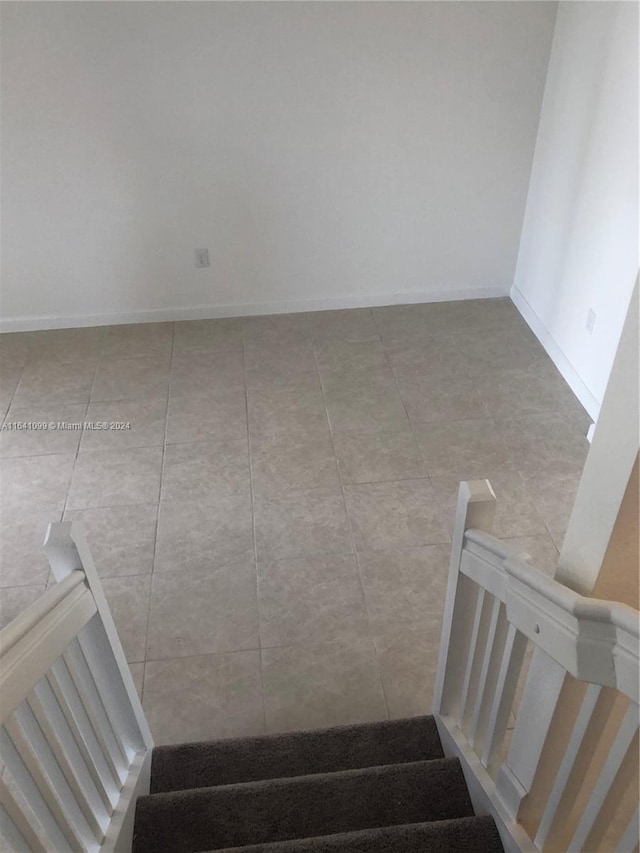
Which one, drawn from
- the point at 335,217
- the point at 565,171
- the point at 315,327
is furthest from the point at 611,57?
the point at 315,327

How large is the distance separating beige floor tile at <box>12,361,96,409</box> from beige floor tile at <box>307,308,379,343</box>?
1294 mm

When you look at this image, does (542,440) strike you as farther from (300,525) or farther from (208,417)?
(208,417)

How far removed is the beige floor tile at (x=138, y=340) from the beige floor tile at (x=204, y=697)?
203 cm

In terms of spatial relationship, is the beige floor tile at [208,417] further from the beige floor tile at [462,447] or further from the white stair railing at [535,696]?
the white stair railing at [535,696]

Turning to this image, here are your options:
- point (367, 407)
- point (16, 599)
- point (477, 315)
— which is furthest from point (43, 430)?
point (477, 315)

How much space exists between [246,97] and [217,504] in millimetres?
2068

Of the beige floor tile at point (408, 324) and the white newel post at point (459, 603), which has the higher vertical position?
the white newel post at point (459, 603)

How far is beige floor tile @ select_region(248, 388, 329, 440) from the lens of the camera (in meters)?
3.28

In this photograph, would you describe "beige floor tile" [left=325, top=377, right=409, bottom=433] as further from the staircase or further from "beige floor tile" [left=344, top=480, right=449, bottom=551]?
the staircase

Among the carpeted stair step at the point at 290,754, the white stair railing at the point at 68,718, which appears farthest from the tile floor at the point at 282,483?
the white stair railing at the point at 68,718

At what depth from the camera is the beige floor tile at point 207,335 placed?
3.90m

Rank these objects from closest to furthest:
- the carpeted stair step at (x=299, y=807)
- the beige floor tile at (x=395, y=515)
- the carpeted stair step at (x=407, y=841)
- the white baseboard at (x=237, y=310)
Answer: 1. the carpeted stair step at (x=407, y=841)
2. the carpeted stair step at (x=299, y=807)
3. the beige floor tile at (x=395, y=515)
4. the white baseboard at (x=237, y=310)

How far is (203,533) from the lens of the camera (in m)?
2.76

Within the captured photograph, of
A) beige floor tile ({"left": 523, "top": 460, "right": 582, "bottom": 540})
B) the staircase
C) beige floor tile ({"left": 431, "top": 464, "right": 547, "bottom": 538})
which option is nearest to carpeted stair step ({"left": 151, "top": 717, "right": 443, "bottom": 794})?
the staircase
